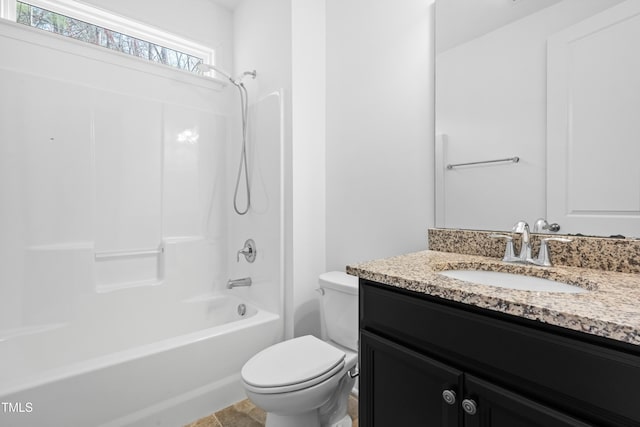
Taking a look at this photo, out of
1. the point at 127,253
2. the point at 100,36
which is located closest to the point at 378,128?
the point at 127,253

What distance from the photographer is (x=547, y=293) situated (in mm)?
729

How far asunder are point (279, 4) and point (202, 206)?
4.93 ft

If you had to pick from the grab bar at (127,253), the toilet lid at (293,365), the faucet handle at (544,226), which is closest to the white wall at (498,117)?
the faucet handle at (544,226)

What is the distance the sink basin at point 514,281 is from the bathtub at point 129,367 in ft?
4.01

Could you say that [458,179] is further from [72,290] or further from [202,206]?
[72,290]

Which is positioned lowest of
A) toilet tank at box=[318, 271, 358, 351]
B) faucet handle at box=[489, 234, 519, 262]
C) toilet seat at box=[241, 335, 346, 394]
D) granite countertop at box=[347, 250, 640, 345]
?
toilet seat at box=[241, 335, 346, 394]

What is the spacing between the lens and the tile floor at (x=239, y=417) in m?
1.59

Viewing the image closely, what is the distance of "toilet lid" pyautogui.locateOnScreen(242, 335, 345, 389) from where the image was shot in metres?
1.22

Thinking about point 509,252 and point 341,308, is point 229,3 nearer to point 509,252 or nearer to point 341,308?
point 341,308

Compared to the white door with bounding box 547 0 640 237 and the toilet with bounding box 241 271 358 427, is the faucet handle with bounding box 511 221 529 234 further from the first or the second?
the toilet with bounding box 241 271 358 427

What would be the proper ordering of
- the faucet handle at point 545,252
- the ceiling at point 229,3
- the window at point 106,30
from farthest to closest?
the ceiling at point 229,3
the window at point 106,30
the faucet handle at point 545,252

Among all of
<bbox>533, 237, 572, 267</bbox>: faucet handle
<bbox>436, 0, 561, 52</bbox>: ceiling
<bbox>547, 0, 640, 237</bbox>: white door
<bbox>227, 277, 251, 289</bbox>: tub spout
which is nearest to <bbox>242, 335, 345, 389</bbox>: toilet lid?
<bbox>227, 277, 251, 289</bbox>: tub spout

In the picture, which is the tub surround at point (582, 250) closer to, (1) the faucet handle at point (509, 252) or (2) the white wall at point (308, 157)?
(1) the faucet handle at point (509, 252)

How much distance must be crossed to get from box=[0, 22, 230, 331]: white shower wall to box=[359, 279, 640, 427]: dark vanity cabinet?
1748 mm
